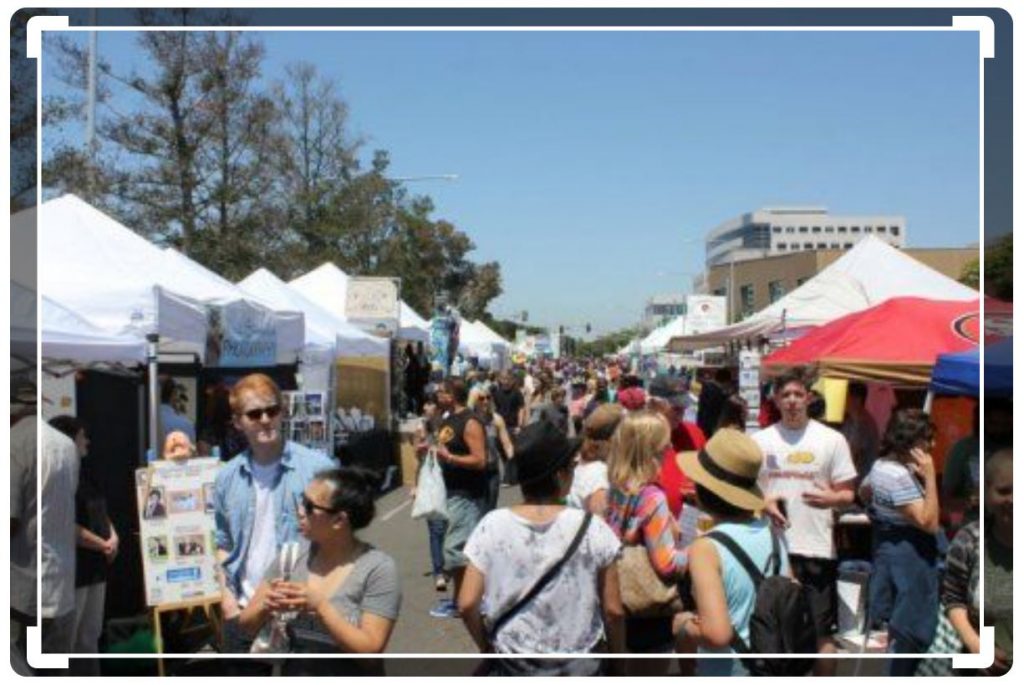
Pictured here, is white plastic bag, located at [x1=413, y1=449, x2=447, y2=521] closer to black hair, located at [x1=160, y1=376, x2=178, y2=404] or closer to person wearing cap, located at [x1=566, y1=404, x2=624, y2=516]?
black hair, located at [x1=160, y1=376, x2=178, y2=404]

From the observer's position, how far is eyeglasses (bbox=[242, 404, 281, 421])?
439cm

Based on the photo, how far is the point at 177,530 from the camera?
Result: 22.1 feet

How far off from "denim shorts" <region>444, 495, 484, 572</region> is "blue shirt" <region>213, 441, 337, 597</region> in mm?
3974

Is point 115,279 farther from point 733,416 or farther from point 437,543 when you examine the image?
point 733,416

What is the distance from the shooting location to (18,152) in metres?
4.84

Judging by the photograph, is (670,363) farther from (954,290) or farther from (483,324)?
(954,290)

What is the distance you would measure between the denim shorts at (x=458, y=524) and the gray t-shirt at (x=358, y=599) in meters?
4.61

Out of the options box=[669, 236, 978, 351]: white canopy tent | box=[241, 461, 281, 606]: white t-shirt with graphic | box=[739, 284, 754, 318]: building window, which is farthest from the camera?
box=[739, 284, 754, 318]: building window

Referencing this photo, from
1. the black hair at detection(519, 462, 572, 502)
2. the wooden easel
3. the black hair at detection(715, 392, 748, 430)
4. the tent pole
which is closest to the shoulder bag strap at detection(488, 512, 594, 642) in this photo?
the black hair at detection(519, 462, 572, 502)

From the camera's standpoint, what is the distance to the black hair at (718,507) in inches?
150

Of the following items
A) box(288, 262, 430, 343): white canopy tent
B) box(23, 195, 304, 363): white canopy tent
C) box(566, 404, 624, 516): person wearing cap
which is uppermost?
box(288, 262, 430, 343): white canopy tent

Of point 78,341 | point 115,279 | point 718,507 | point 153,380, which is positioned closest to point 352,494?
point 718,507

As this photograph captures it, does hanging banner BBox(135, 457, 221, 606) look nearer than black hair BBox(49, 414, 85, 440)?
No

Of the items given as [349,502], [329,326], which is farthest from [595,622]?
[329,326]
